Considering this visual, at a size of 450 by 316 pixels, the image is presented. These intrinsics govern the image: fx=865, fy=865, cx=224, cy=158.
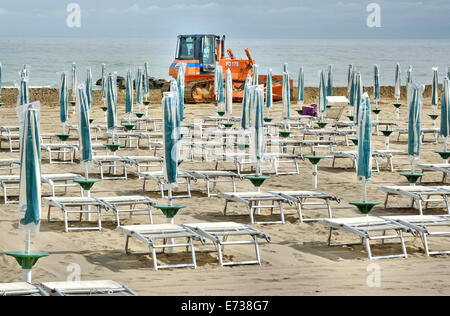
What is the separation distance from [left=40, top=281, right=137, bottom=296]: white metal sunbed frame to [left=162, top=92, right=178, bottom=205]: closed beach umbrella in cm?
260

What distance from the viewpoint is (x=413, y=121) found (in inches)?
502

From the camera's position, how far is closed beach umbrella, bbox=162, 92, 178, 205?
32.4ft

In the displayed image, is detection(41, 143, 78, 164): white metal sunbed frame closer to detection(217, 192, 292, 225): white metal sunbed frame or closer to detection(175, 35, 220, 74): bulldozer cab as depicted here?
detection(217, 192, 292, 225): white metal sunbed frame

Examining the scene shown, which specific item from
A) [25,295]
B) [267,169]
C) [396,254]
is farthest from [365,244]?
[267,169]

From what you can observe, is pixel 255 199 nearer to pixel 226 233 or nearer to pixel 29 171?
pixel 226 233

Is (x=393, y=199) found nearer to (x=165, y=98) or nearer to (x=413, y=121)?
(x=413, y=121)

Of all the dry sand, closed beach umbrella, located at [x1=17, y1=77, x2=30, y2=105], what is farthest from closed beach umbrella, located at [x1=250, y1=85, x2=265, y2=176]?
closed beach umbrella, located at [x1=17, y1=77, x2=30, y2=105]

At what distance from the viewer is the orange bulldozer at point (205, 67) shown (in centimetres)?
3038

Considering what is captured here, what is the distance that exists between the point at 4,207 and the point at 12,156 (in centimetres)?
553

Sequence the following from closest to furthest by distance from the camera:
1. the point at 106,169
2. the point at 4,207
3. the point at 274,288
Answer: the point at 274,288 → the point at 4,207 → the point at 106,169

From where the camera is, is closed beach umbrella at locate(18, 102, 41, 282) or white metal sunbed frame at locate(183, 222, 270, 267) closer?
closed beach umbrella at locate(18, 102, 41, 282)

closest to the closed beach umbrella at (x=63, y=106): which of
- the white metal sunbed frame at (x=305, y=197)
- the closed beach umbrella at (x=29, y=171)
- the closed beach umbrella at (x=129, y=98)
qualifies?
the closed beach umbrella at (x=129, y=98)

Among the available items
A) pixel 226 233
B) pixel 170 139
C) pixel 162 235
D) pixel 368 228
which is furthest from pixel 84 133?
pixel 368 228

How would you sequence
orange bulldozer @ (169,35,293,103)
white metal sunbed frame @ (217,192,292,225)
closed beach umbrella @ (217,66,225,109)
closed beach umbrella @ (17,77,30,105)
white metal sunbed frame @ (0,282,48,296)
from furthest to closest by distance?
orange bulldozer @ (169,35,293,103) → closed beach umbrella @ (217,66,225,109) → closed beach umbrella @ (17,77,30,105) → white metal sunbed frame @ (217,192,292,225) → white metal sunbed frame @ (0,282,48,296)
